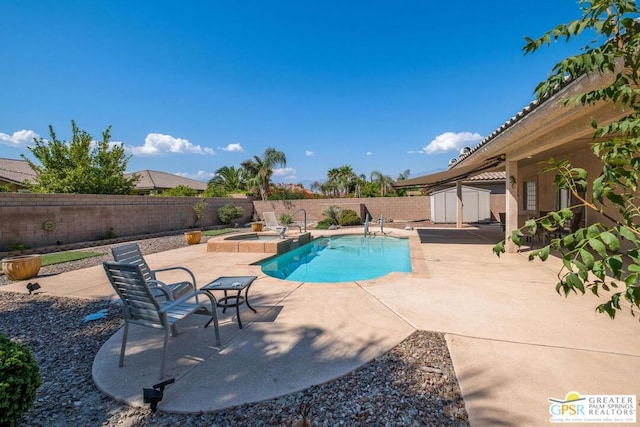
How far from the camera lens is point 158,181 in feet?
111

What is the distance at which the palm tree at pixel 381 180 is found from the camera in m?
45.3

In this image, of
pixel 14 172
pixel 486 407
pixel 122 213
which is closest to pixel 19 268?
pixel 122 213

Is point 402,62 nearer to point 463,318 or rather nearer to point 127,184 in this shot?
point 463,318

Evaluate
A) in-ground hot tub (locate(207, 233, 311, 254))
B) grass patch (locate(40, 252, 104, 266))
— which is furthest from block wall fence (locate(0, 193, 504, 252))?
in-ground hot tub (locate(207, 233, 311, 254))

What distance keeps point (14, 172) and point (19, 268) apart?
2733 centimetres

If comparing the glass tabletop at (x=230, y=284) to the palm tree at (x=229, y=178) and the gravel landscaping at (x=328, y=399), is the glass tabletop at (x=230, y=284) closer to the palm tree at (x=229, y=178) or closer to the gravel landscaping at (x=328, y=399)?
the gravel landscaping at (x=328, y=399)

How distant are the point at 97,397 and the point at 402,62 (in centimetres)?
2130

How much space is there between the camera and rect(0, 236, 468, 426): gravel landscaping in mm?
2453

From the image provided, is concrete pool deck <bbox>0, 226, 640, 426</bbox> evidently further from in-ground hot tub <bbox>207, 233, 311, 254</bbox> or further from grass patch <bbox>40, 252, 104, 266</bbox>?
grass patch <bbox>40, 252, 104, 266</bbox>

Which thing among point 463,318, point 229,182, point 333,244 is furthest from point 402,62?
point 229,182

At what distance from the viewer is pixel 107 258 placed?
10.4 m

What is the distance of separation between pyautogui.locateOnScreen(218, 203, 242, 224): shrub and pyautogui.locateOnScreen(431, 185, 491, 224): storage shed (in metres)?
15.0

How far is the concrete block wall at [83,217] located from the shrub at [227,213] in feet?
4.89

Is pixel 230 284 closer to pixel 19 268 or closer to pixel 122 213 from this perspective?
pixel 19 268
